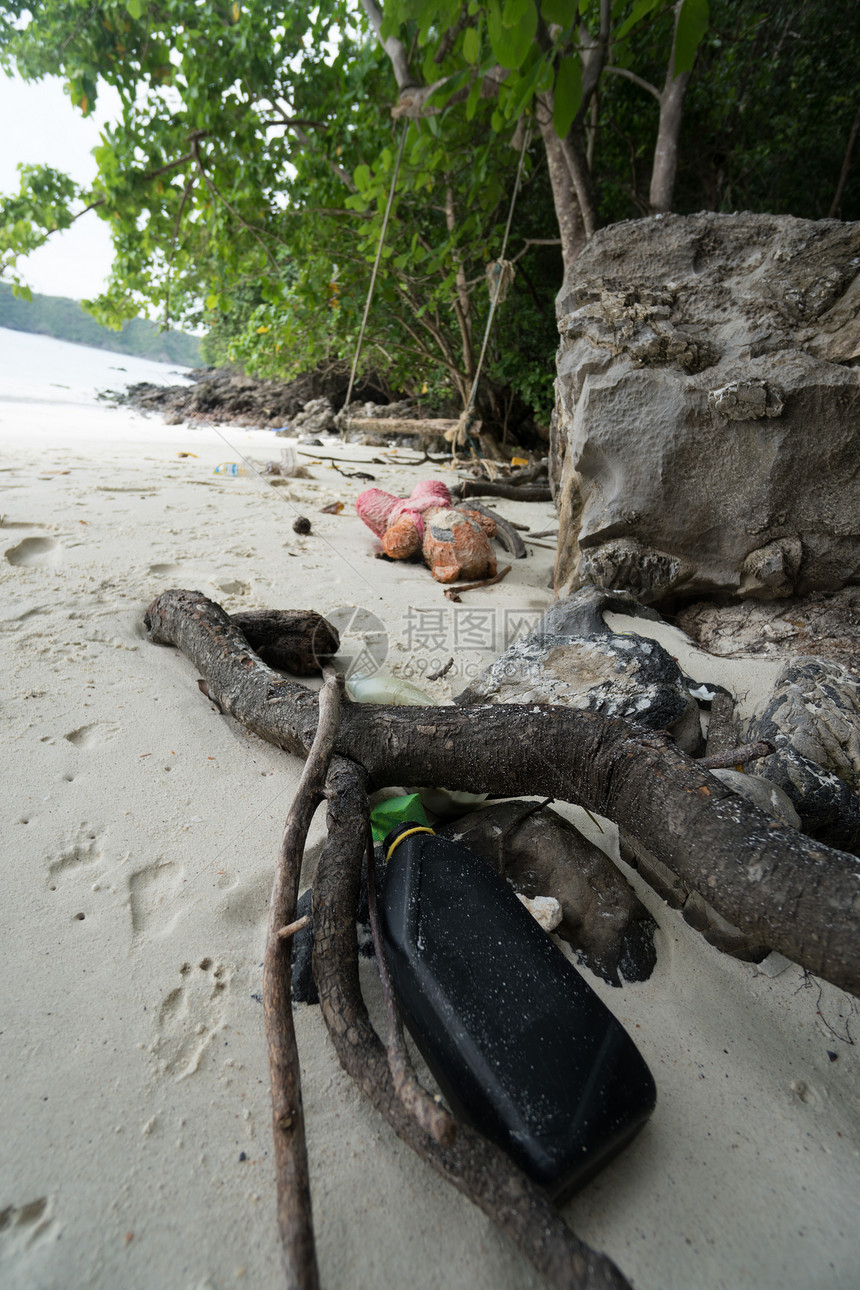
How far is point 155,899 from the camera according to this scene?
3.86 ft

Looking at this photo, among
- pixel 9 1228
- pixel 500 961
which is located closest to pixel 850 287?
pixel 500 961

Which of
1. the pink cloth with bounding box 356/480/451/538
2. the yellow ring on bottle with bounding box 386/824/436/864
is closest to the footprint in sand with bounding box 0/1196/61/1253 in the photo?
the yellow ring on bottle with bounding box 386/824/436/864

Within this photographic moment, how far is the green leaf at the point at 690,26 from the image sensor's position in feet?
4.22

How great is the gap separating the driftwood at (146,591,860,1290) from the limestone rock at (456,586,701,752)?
1.23 feet

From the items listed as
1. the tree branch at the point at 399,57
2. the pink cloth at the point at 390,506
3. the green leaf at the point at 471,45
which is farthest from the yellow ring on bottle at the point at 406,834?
the tree branch at the point at 399,57

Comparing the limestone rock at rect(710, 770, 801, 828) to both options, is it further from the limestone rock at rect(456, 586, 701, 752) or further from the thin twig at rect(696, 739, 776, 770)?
the limestone rock at rect(456, 586, 701, 752)

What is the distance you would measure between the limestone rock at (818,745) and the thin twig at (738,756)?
27 millimetres

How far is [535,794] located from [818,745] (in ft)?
2.67

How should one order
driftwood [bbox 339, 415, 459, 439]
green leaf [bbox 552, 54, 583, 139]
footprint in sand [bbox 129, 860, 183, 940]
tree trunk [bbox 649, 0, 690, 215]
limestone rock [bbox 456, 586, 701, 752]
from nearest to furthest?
footprint in sand [bbox 129, 860, 183, 940], green leaf [bbox 552, 54, 583, 139], limestone rock [bbox 456, 586, 701, 752], tree trunk [bbox 649, 0, 690, 215], driftwood [bbox 339, 415, 459, 439]

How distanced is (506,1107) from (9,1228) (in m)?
0.63

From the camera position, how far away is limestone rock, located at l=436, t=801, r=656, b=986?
1.16m

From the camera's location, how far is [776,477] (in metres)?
2.49

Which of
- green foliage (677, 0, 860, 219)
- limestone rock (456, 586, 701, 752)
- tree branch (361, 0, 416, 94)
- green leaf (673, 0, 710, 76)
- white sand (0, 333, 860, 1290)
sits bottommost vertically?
white sand (0, 333, 860, 1290)

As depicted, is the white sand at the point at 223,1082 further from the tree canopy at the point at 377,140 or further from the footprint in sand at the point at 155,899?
the tree canopy at the point at 377,140
